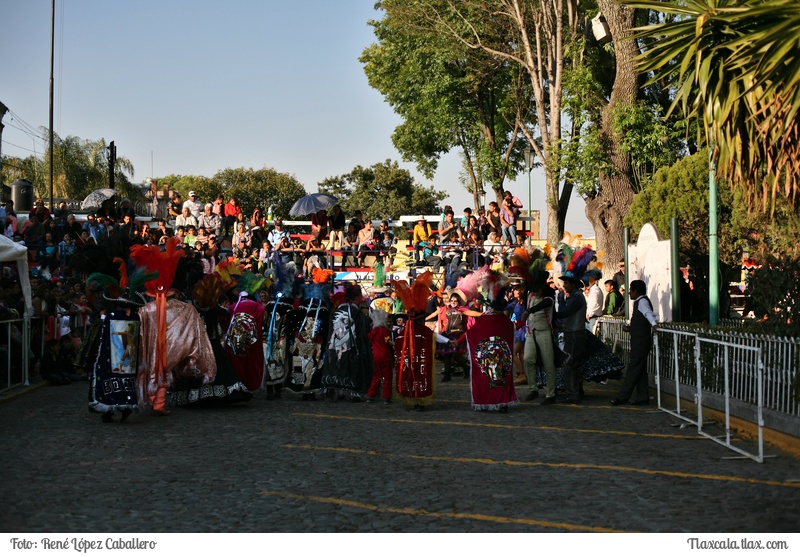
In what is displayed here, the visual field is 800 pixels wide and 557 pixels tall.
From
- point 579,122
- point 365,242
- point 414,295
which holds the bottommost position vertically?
point 414,295

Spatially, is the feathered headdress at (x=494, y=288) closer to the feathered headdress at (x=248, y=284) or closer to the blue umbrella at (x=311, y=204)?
the feathered headdress at (x=248, y=284)

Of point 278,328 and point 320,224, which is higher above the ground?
point 320,224

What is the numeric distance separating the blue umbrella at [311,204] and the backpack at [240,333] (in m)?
16.6

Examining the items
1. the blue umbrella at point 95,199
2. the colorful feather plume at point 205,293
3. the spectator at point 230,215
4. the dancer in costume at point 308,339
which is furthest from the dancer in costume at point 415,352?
the blue umbrella at point 95,199

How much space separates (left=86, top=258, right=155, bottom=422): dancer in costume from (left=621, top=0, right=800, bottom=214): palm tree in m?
6.76

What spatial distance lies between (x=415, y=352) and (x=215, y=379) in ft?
8.89

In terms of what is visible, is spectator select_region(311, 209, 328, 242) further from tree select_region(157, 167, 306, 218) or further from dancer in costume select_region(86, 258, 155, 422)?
tree select_region(157, 167, 306, 218)

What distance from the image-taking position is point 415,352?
48.6 feet

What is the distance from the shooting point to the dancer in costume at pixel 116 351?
42.1 ft

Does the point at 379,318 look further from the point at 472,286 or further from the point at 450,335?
the point at 450,335

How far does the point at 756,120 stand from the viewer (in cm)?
1195

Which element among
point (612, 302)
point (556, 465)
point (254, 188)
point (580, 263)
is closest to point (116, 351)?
point (556, 465)

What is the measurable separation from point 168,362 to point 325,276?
4.28m
